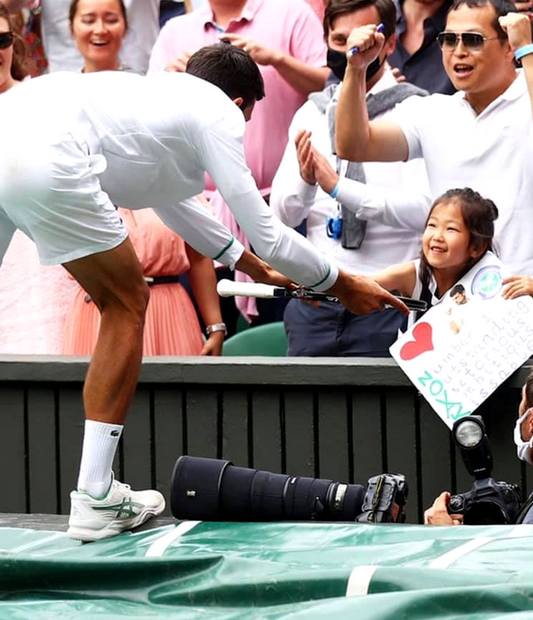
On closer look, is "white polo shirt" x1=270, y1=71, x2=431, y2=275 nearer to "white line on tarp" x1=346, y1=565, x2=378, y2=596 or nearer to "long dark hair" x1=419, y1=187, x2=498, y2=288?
"long dark hair" x1=419, y1=187, x2=498, y2=288

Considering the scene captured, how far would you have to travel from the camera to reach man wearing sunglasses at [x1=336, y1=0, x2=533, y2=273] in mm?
6180

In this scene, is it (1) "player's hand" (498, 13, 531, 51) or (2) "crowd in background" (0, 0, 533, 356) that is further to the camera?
(2) "crowd in background" (0, 0, 533, 356)

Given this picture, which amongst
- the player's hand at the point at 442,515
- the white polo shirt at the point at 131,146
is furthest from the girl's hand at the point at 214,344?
the player's hand at the point at 442,515

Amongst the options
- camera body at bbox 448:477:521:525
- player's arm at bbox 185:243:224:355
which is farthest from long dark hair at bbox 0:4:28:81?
camera body at bbox 448:477:521:525

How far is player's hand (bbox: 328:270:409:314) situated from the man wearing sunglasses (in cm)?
81

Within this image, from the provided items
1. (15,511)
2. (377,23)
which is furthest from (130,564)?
(377,23)

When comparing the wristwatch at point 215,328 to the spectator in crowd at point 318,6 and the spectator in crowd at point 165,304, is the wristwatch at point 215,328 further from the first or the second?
the spectator in crowd at point 318,6

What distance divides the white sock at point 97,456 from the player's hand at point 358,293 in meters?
0.97

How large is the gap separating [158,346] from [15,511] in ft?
3.15

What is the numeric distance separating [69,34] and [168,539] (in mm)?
3467

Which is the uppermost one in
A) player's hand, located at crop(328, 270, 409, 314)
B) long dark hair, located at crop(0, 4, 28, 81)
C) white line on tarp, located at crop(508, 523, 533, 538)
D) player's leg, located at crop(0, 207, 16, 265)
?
long dark hair, located at crop(0, 4, 28, 81)

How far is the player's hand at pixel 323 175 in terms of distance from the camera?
21.2 ft

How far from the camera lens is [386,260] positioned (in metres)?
6.60

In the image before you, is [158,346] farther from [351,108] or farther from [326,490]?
[326,490]
